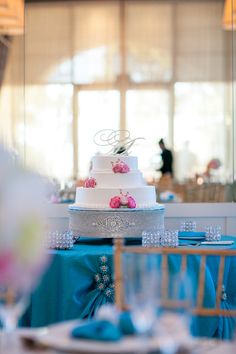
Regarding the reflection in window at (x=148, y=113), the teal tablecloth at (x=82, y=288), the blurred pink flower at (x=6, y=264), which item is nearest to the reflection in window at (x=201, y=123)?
the reflection in window at (x=148, y=113)

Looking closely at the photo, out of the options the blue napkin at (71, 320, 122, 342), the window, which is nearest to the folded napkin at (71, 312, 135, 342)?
the blue napkin at (71, 320, 122, 342)

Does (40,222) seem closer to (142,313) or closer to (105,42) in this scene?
(142,313)

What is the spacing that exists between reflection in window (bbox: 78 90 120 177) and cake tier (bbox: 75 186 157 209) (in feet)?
34.3

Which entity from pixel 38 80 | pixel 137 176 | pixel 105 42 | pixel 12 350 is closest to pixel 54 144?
pixel 38 80

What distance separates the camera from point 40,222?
5.01 ft

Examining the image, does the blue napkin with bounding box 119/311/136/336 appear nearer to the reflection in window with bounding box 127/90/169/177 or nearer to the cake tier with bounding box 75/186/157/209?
the cake tier with bounding box 75/186/157/209

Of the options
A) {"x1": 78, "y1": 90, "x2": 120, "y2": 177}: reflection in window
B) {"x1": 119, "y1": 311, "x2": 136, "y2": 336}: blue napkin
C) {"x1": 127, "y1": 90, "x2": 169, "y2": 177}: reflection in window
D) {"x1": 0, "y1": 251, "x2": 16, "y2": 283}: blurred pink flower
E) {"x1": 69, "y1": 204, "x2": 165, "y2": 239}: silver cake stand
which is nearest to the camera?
{"x1": 0, "y1": 251, "x2": 16, "y2": 283}: blurred pink flower

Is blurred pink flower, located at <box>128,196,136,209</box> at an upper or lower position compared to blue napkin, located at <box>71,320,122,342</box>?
upper

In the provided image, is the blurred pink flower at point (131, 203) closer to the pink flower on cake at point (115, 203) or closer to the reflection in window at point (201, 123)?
the pink flower on cake at point (115, 203)

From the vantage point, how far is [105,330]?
1.75m

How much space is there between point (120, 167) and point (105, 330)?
8.60 ft

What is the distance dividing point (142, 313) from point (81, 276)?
2.21 metres

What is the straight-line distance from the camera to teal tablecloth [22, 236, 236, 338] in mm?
3828

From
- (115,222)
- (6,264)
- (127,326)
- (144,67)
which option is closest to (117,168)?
(115,222)
